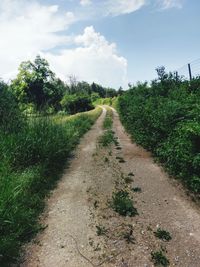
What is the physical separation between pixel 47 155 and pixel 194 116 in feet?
13.5

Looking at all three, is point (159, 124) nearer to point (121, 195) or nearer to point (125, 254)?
point (121, 195)

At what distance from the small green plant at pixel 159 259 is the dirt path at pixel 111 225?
0.22 ft

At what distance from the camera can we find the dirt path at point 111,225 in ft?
12.5

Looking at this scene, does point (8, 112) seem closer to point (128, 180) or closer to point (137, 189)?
point (128, 180)

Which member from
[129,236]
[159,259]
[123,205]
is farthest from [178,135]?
[159,259]

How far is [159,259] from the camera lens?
12.2 ft

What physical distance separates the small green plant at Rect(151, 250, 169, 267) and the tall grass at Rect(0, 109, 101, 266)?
6.25 ft

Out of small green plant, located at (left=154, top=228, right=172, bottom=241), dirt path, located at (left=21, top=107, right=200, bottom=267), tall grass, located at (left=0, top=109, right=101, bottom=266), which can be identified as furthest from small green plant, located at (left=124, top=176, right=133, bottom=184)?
small green plant, located at (left=154, top=228, right=172, bottom=241)

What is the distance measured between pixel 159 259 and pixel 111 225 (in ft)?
3.70

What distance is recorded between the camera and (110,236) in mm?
4312

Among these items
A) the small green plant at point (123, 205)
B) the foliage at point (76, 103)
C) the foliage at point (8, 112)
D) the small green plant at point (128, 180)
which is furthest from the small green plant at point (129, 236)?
the foliage at point (76, 103)

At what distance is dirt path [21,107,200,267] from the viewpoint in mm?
3811

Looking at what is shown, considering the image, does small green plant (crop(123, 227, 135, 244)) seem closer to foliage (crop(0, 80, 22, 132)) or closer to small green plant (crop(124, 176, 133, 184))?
small green plant (crop(124, 176, 133, 184))

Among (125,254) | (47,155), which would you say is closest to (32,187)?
(47,155)
